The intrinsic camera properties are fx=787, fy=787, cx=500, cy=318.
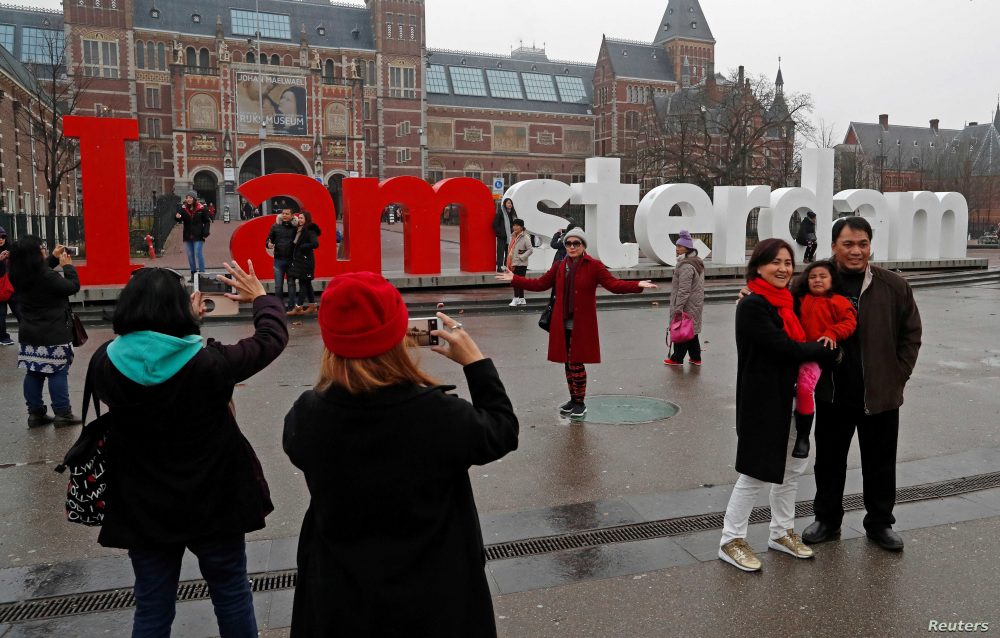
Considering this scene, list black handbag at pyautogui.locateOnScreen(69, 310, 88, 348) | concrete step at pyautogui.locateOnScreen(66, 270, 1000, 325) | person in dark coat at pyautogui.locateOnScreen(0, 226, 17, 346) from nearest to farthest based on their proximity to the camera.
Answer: black handbag at pyautogui.locateOnScreen(69, 310, 88, 348) < person in dark coat at pyautogui.locateOnScreen(0, 226, 17, 346) < concrete step at pyautogui.locateOnScreen(66, 270, 1000, 325)

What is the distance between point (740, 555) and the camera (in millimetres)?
3852

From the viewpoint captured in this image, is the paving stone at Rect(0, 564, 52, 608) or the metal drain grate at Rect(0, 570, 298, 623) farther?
the paving stone at Rect(0, 564, 52, 608)

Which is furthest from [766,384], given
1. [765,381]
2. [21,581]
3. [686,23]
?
[686,23]

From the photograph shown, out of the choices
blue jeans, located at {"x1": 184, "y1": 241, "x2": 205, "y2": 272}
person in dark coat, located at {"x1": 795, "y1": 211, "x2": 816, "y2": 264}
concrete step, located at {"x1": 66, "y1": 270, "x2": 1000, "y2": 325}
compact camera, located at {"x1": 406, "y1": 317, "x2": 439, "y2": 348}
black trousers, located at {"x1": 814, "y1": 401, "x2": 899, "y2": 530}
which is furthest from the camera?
person in dark coat, located at {"x1": 795, "y1": 211, "x2": 816, "y2": 264}

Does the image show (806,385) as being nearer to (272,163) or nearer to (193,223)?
(193,223)

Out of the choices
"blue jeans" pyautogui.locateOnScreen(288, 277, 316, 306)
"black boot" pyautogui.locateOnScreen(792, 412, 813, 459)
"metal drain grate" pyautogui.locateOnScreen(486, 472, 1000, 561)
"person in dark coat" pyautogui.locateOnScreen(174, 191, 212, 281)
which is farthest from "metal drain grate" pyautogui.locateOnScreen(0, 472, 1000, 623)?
"person in dark coat" pyautogui.locateOnScreen(174, 191, 212, 281)

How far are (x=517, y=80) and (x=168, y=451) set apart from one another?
8026cm

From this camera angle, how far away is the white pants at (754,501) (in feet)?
12.7

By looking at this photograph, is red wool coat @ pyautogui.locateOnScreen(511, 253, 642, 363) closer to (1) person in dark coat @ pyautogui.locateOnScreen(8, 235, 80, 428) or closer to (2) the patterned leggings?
(2) the patterned leggings

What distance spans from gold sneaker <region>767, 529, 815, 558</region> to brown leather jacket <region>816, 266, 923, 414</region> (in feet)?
2.38

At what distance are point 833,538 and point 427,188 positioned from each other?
13040 millimetres

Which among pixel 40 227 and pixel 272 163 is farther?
pixel 272 163

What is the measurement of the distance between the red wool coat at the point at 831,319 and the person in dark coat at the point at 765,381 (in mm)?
71

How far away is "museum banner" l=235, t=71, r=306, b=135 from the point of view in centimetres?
6019
